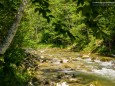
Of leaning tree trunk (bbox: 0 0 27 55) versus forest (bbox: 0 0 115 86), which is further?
leaning tree trunk (bbox: 0 0 27 55)

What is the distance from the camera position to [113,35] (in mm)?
39219

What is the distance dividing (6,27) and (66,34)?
5.79 metres

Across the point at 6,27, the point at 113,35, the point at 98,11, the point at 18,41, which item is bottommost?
the point at 113,35

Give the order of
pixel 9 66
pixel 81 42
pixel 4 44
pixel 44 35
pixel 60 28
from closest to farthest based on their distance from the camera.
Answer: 1. pixel 60 28
2. pixel 4 44
3. pixel 9 66
4. pixel 81 42
5. pixel 44 35

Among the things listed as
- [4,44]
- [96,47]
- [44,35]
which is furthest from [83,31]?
[4,44]

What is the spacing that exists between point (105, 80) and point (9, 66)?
8067mm

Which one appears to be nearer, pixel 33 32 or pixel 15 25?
pixel 15 25

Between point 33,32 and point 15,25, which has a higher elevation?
point 15,25

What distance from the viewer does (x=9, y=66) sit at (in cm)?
1281

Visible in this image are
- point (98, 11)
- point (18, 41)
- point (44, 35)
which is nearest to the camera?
point (98, 11)

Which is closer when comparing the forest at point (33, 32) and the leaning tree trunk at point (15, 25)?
the forest at point (33, 32)

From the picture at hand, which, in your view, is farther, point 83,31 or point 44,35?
point 44,35

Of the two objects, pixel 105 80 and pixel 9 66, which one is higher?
pixel 9 66

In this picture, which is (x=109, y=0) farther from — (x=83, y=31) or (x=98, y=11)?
(x=83, y=31)
